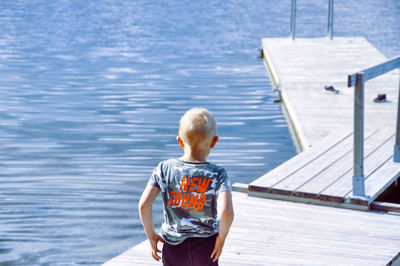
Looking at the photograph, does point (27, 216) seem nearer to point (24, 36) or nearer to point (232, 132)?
point (232, 132)

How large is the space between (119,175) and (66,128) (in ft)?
7.20

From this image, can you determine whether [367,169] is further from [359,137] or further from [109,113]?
[109,113]

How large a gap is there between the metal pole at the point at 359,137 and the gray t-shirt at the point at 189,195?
7.42 feet

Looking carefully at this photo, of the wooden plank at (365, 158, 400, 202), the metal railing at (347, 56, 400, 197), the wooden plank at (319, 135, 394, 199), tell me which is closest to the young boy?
the metal railing at (347, 56, 400, 197)

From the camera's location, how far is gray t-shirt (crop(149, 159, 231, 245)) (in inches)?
123

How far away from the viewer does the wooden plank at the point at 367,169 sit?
18.3ft

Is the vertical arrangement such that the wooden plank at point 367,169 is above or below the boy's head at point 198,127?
below

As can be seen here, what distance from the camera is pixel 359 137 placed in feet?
17.4

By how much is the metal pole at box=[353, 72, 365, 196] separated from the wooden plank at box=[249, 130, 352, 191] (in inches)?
25.8

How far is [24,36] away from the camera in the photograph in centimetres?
1867

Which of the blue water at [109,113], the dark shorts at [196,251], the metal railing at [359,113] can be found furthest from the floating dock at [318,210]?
the dark shorts at [196,251]

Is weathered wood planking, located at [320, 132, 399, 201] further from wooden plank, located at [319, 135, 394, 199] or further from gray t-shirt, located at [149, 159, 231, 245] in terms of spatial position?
gray t-shirt, located at [149, 159, 231, 245]

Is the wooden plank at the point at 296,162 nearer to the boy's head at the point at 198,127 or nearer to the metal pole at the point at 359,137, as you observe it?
the metal pole at the point at 359,137

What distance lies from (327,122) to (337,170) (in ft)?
8.63
